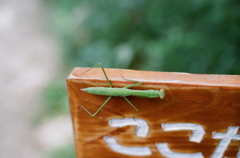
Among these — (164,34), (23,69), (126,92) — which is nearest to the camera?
(126,92)

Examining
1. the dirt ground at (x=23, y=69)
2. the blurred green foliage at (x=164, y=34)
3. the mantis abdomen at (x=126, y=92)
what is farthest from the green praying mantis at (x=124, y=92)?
the dirt ground at (x=23, y=69)

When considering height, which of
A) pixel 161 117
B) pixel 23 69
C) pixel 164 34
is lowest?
pixel 161 117

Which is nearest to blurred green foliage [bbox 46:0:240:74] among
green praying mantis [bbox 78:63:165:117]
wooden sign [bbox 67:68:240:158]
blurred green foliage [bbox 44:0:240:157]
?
blurred green foliage [bbox 44:0:240:157]

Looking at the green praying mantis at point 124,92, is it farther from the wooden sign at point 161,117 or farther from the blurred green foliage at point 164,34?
the blurred green foliage at point 164,34

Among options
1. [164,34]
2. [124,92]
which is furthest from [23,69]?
[124,92]

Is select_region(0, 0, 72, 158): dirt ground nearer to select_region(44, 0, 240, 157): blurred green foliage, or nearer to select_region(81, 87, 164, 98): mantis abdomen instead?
select_region(44, 0, 240, 157): blurred green foliage

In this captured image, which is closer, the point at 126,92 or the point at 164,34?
the point at 126,92

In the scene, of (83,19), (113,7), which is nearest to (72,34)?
(83,19)

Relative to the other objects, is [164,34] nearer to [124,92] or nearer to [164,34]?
[164,34]
